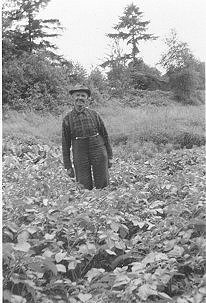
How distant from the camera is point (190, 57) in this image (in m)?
21.9

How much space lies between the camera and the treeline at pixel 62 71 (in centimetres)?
1201

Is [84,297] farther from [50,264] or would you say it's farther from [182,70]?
[182,70]

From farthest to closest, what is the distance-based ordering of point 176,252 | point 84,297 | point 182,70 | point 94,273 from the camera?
point 182,70 < point 176,252 < point 94,273 < point 84,297

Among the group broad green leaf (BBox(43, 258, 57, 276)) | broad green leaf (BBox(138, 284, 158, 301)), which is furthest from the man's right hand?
broad green leaf (BBox(138, 284, 158, 301))

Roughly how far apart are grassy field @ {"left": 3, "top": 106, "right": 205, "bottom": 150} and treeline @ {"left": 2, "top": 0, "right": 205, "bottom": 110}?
1.22 metres

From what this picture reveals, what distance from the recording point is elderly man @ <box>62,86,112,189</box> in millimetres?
5254

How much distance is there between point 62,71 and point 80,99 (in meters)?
10.6

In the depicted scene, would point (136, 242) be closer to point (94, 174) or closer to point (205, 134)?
point (94, 174)

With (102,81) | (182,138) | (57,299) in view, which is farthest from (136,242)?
(102,81)

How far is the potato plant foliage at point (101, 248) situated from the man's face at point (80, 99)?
102 centimetres

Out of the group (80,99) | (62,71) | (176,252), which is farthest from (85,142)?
(62,71)

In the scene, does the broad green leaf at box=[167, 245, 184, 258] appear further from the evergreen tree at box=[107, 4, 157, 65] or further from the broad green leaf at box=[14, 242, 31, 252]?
the evergreen tree at box=[107, 4, 157, 65]

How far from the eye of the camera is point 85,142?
532cm

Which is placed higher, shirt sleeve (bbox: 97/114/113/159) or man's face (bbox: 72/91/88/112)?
man's face (bbox: 72/91/88/112)
